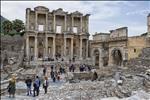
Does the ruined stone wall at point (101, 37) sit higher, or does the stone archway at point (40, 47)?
the ruined stone wall at point (101, 37)

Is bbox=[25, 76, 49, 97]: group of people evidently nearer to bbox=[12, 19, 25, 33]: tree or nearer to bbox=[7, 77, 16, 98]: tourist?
bbox=[7, 77, 16, 98]: tourist

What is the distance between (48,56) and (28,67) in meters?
9.35

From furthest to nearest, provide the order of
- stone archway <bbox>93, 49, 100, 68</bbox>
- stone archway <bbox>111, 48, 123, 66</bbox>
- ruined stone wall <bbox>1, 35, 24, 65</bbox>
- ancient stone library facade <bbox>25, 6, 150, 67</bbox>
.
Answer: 1. ruined stone wall <bbox>1, 35, 24, 65</bbox>
2. ancient stone library facade <bbox>25, 6, 150, 67</bbox>
3. stone archway <bbox>93, 49, 100, 68</bbox>
4. stone archway <bbox>111, 48, 123, 66</bbox>

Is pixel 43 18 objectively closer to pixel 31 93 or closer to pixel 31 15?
pixel 31 15

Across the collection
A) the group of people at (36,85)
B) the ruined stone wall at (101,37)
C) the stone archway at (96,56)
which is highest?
the ruined stone wall at (101,37)

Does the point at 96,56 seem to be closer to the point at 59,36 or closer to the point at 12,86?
the point at 59,36

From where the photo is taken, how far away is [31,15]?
60438mm

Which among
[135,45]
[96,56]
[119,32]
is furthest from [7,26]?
[135,45]

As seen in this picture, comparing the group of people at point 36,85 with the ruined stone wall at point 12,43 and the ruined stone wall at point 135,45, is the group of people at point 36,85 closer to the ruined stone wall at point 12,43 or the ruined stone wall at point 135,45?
the ruined stone wall at point 135,45

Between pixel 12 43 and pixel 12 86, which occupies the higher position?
pixel 12 43

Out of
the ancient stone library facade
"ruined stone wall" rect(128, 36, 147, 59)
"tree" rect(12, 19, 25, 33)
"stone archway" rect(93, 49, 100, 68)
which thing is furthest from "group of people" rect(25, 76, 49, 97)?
"tree" rect(12, 19, 25, 33)

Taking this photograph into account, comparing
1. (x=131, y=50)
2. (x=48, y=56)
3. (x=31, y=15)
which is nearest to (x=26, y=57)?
(x=48, y=56)

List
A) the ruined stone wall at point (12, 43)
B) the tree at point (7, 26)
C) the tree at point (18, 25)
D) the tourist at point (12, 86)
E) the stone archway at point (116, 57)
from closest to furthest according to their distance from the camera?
the tourist at point (12, 86), the stone archway at point (116, 57), the ruined stone wall at point (12, 43), the tree at point (18, 25), the tree at point (7, 26)

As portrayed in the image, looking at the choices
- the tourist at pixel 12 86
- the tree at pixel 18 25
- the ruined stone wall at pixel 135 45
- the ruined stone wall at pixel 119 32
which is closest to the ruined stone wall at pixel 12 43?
the tree at pixel 18 25
